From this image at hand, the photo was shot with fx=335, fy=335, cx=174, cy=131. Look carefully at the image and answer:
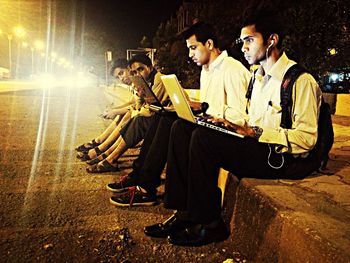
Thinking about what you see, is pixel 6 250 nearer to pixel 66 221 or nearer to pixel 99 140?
pixel 66 221

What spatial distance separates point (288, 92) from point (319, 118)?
30 centimetres

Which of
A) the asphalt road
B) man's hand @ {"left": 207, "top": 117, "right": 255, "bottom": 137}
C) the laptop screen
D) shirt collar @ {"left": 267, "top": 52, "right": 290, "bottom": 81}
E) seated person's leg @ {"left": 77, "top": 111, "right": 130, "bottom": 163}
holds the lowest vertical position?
the asphalt road

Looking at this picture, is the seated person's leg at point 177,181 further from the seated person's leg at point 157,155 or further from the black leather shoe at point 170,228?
the seated person's leg at point 157,155

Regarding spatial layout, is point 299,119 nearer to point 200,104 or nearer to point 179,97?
point 179,97

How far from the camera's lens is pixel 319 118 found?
2.20 meters

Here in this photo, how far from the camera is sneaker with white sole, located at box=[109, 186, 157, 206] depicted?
119 inches

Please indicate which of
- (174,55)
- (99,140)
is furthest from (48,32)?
(99,140)

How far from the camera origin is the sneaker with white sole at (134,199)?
119 inches

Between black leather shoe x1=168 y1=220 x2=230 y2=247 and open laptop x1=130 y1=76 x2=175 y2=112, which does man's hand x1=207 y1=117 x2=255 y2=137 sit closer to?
black leather shoe x1=168 y1=220 x2=230 y2=247

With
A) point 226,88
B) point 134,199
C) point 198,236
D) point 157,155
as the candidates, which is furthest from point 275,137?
point 134,199

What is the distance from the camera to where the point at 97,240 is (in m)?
2.41

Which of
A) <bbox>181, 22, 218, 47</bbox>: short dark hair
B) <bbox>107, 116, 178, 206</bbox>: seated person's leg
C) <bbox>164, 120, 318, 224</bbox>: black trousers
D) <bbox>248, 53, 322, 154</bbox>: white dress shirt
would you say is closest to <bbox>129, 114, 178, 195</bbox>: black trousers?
<bbox>107, 116, 178, 206</bbox>: seated person's leg

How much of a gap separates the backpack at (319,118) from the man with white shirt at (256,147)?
3cm

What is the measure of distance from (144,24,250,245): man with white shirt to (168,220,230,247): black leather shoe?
40 millimetres
